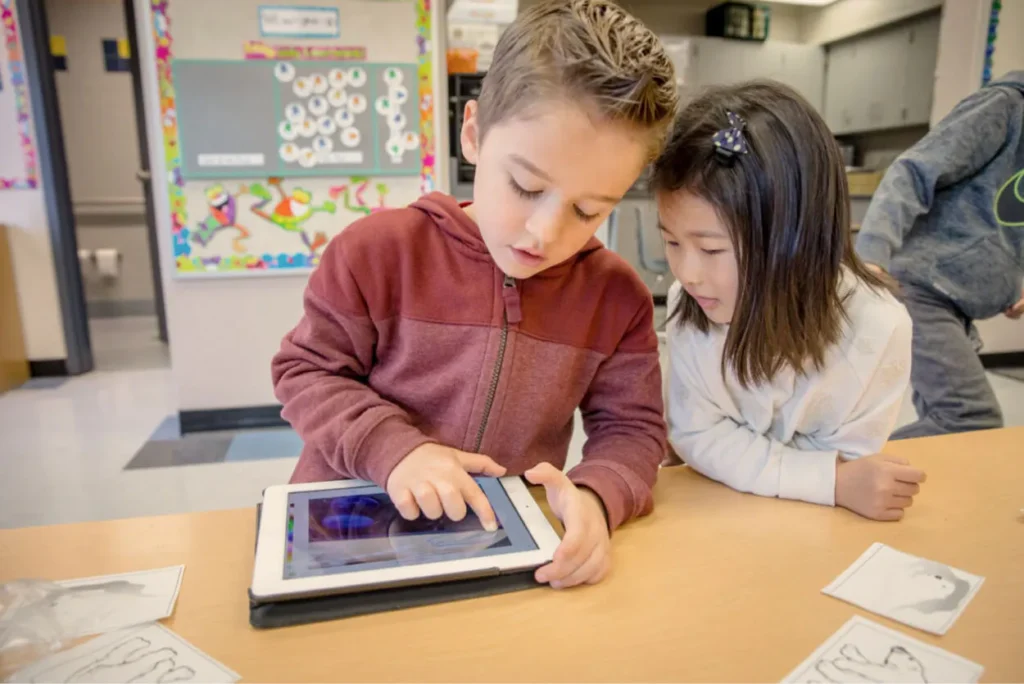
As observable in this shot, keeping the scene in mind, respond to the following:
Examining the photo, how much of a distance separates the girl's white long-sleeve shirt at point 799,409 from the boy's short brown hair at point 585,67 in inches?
12.7

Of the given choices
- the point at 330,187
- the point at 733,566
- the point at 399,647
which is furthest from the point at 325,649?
the point at 330,187

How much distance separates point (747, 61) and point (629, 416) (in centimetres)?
491

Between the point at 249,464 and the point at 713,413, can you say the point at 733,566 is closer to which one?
the point at 713,413

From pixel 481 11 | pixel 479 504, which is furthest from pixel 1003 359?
pixel 479 504

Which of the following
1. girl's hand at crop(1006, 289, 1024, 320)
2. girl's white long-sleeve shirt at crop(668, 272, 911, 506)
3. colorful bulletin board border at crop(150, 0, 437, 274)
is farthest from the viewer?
colorful bulletin board border at crop(150, 0, 437, 274)

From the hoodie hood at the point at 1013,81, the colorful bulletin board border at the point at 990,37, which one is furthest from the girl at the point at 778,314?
the colorful bulletin board border at the point at 990,37

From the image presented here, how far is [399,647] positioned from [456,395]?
343 millimetres

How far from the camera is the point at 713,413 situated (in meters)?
0.85

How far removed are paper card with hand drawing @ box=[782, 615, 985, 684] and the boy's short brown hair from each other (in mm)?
456

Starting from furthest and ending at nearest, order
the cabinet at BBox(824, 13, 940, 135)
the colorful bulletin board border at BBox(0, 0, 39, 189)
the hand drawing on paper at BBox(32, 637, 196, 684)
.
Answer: the cabinet at BBox(824, 13, 940, 135) → the colorful bulletin board border at BBox(0, 0, 39, 189) → the hand drawing on paper at BBox(32, 637, 196, 684)

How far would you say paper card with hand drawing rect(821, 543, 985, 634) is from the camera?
0.53 m

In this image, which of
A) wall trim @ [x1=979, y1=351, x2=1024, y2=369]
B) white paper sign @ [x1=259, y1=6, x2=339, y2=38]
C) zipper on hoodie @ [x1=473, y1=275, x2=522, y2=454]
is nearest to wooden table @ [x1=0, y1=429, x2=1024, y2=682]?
zipper on hoodie @ [x1=473, y1=275, x2=522, y2=454]

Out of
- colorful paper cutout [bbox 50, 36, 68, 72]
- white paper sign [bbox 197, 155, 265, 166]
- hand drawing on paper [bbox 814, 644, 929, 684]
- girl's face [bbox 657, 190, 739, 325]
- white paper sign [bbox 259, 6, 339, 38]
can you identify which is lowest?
hand drawing on paper [bbox 814, 644, 929, 684]

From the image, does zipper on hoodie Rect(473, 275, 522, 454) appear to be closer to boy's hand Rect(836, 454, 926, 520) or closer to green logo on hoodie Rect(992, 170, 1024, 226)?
boy's hand Rect(836, 454, 926, 520)
